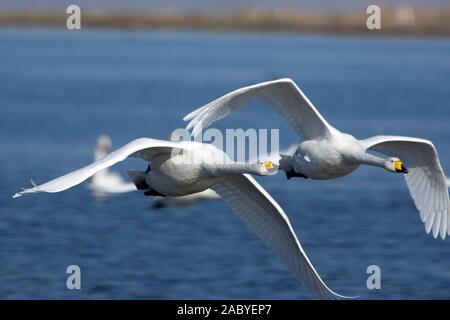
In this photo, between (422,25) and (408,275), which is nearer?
(408,275)

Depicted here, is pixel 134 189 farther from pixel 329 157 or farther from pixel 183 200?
pixel 329 157

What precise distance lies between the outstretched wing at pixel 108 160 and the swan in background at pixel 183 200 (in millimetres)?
9833

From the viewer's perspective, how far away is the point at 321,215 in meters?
27.2

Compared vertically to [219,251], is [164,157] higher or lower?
higher

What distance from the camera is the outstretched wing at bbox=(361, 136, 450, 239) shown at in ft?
57.2

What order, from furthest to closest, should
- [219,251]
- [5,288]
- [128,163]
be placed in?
[128,163] → [219,251] → [5,288]

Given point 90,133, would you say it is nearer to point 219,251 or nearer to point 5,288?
point 219,251

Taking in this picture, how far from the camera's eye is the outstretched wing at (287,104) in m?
14.9

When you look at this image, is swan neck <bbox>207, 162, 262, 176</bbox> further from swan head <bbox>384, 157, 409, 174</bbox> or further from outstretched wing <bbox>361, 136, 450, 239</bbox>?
outstretched wing <bbox>361, 136, 450, 239</bbox>

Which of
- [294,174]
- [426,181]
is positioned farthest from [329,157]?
[426,181]

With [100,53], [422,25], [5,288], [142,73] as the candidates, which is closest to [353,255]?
[5,288]

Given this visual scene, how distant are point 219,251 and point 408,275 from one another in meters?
3.41

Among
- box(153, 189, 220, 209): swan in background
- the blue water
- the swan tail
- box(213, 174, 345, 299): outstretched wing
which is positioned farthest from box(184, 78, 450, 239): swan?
A: box(153, 189, 220, 209): swan in background

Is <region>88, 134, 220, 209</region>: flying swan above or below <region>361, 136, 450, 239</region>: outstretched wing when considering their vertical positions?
below
